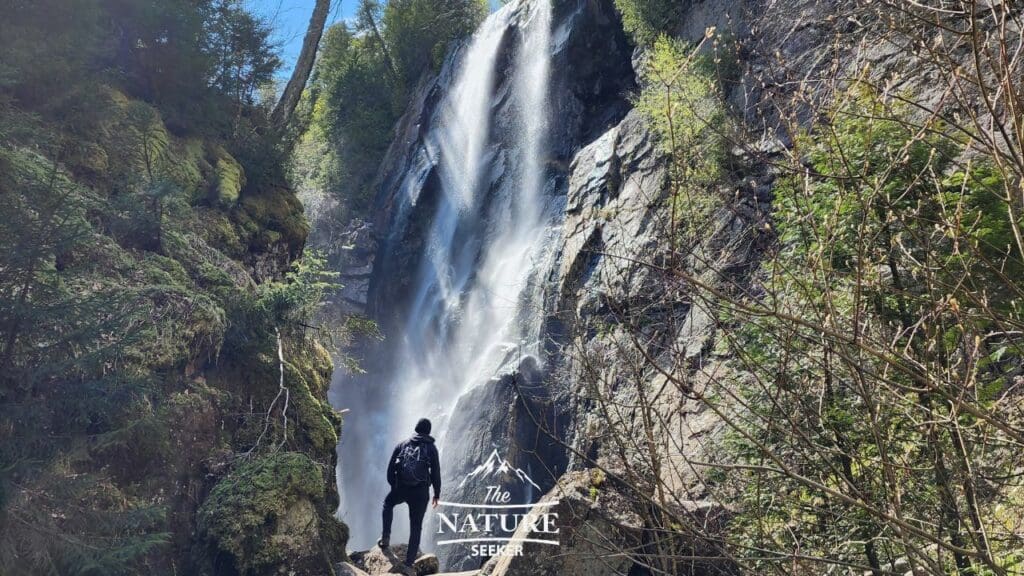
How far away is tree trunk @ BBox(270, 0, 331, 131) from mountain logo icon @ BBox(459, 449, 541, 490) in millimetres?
7505

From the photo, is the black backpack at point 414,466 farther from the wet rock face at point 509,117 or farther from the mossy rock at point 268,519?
the wet rock face at point 509,117

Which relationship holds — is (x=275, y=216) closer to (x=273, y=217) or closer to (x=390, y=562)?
(x=273, y=217)

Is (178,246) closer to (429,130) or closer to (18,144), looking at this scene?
(18,144)

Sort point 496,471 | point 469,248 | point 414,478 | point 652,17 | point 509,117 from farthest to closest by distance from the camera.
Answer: point 509,117 → point 469,248 → point 652,17 → point 496,471 → point 414,478

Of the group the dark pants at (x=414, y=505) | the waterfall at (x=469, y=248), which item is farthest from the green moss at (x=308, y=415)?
the waterfall at (x=469, y=248)

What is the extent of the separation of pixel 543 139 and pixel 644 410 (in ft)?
56.7

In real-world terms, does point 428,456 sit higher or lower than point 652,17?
lower

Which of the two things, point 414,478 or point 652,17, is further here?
point 652,17

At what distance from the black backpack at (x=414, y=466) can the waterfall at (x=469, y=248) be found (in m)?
7.23

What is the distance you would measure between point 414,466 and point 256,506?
5.33 feet

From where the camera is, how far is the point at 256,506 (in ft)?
22.9

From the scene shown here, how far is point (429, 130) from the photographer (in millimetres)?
23281

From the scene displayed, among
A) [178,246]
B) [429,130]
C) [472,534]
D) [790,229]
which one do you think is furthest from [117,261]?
[429,130]

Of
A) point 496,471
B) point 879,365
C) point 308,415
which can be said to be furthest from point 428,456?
point 496,471
